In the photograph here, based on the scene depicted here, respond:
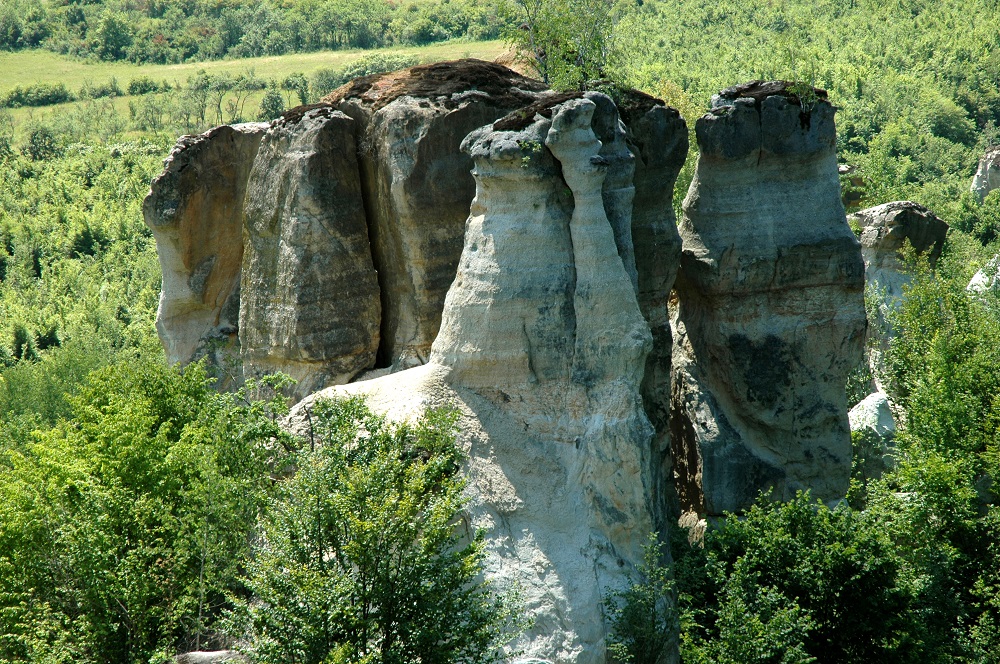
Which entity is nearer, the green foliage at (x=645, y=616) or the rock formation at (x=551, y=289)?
the green foliage at (x=645, y=616)

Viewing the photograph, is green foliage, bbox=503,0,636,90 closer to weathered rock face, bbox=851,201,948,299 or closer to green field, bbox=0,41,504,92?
weathered rock face, bbox=851,201,948,299

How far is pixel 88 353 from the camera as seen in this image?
165 ft

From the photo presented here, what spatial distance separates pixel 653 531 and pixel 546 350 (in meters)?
3.67

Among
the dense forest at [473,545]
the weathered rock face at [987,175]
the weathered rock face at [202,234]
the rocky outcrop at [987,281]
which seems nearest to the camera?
the dense forest at [473,545]

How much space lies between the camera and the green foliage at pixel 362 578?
13.9 meters

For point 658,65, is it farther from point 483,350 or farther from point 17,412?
point 483,350

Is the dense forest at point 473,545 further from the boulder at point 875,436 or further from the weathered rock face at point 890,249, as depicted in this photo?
the weathered rock face at point 890,249

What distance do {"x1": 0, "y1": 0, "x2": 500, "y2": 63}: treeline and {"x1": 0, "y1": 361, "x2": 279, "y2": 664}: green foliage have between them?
111m

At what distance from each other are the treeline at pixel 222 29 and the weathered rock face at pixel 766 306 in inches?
4142

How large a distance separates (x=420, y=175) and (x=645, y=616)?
9.95m

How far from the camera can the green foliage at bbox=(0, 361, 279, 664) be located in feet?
54.9

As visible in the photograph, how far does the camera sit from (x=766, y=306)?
24.9 meters

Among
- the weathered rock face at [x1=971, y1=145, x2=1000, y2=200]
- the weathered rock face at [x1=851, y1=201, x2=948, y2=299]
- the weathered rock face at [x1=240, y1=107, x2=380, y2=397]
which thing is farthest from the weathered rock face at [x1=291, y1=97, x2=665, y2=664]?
the weathered rock face at [x1=971, y1=145, x2=1000, y2=200]

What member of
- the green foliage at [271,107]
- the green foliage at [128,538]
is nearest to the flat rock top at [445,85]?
the green foliage at [128,538]
